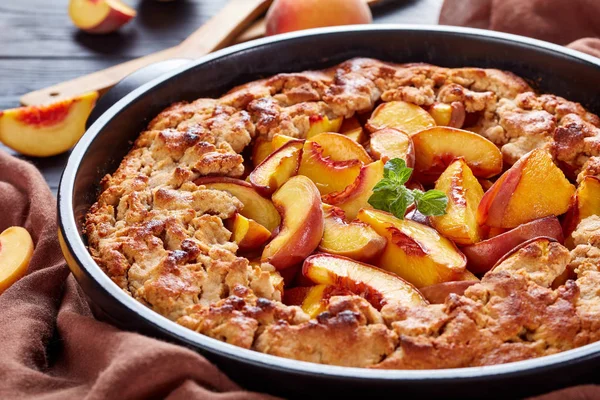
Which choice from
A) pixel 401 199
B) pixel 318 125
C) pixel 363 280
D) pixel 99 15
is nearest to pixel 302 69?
pixel 318 125

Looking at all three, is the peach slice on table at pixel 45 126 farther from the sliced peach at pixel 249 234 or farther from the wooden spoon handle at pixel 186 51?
the sliced peach at pixel 249 234

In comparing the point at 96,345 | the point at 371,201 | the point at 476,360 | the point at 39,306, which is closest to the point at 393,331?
the point at 476,360

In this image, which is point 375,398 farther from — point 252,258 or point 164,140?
point 164,140

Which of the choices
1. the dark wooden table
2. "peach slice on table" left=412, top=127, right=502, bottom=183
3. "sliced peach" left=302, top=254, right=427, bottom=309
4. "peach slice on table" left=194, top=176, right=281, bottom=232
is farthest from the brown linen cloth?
the dark wooden table

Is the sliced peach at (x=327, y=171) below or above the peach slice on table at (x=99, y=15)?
above

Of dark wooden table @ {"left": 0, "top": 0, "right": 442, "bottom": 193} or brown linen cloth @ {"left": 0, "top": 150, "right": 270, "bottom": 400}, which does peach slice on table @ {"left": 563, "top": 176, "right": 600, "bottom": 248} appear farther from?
dark wooden table @ {"left": 0, "top": 0, "right": 442, "bottom": 193}

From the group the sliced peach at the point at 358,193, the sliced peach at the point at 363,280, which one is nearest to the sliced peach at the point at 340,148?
the sliced peach at the point at 358,193

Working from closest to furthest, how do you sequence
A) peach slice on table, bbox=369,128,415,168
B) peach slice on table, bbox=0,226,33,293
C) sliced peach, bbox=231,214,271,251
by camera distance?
sliced peach, bbox=231,214,271,251 < peach slice on table, bbox=369,128,415,168 < peach slice on table, bbox=0,226,33,293
